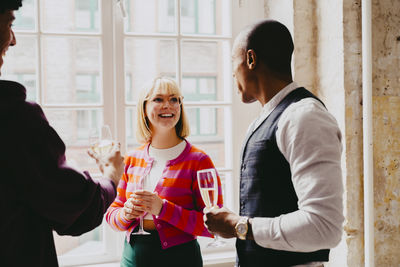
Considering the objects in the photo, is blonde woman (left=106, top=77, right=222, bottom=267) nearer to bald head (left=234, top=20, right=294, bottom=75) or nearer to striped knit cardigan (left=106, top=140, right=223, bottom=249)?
striped knit cardigan (left=106, top=140, right=223, bottom=249)

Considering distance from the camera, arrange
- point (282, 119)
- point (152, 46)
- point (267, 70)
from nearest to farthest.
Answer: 1. point (282, 119)
2. point (267, 70)
3. point (152, 46)

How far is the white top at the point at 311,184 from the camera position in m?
0.95

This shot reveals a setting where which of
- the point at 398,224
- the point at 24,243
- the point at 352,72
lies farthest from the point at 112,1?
the point at 398,224

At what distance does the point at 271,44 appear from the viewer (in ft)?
3.83

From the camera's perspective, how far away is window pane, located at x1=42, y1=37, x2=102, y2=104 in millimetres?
11345

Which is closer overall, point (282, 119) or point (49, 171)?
point (49, 171)

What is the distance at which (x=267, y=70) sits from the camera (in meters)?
1.19

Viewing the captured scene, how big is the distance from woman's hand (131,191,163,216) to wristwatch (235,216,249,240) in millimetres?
528

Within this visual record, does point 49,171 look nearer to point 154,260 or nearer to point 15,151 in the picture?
point 15,151

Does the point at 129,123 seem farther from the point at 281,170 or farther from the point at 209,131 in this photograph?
the point at 281,170

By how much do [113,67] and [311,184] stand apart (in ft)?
4.54

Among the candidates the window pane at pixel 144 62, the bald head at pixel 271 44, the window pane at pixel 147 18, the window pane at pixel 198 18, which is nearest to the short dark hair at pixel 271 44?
the bald head at pixel 271 44

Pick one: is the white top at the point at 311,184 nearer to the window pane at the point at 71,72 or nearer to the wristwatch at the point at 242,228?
the wristwatch at the point at 242,228

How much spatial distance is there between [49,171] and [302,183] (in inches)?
25.3
